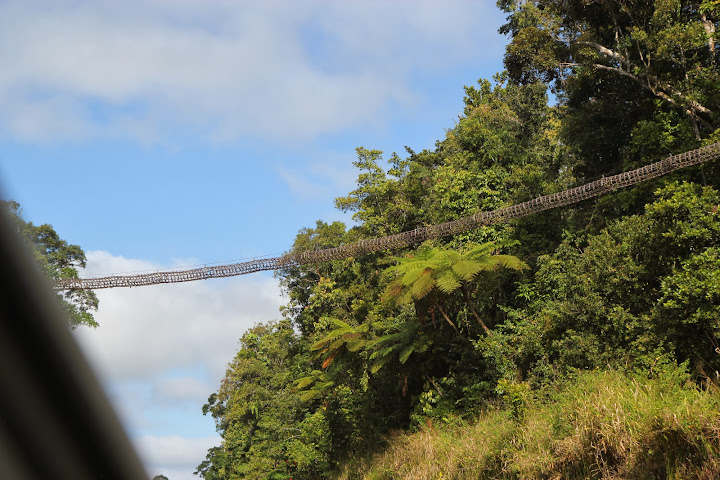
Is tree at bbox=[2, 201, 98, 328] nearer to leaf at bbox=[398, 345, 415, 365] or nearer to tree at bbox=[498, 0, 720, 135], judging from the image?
leaf at bbox=[398, 345, 415, 365]

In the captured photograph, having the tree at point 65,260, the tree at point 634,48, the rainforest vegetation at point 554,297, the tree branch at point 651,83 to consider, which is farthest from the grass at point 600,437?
the tree at point 65,260

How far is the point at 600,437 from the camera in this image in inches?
329

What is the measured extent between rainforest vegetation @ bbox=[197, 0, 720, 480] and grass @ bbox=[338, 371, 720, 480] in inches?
1.3

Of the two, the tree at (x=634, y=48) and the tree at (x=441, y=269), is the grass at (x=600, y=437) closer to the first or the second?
the tree at (x=441, y=269)

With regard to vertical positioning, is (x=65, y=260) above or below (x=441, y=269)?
above

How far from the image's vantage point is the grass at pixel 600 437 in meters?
7.29

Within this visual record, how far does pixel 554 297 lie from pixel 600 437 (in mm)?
8534

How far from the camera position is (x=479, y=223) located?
1427 centimetres

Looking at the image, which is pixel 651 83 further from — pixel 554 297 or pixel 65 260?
pixel 65 260

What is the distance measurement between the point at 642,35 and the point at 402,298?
9625 mm

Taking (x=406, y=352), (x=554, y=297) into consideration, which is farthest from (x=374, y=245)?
(x=554, y=297)

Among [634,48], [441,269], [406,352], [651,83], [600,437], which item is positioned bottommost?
[600,437]

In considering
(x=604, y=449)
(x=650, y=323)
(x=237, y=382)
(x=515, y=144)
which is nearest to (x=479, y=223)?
(x=650, y=323)

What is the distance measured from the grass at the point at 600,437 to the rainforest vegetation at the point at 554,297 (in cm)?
3
